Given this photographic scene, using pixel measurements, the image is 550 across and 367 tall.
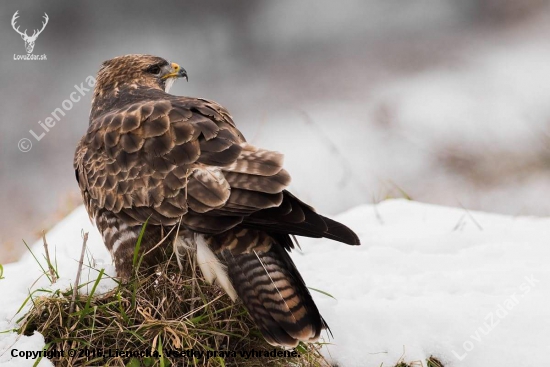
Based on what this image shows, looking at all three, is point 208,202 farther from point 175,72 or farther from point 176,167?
point 175,72

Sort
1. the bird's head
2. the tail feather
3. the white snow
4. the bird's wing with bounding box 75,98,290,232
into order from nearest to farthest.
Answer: the tail feather
the bird's wing with bounding box 75,98,290,232
the white snow
the bird's head

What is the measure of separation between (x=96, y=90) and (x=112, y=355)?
2305mm

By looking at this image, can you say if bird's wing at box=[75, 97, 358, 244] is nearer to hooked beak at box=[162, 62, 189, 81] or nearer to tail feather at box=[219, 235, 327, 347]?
tail feather at box=[219, 235, 327, 347]

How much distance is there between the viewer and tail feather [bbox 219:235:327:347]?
3.23 m

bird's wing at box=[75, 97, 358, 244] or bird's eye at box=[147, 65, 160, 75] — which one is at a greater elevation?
bird's eye at box=[147, 65, 160, 75]

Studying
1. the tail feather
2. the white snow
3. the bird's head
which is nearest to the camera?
the tail feather

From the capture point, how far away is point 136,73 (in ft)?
16.2

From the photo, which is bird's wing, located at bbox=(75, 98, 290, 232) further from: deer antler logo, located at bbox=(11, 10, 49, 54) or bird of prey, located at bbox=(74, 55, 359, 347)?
deer antler logo, located at bbox=(11, 10, 49, 54)

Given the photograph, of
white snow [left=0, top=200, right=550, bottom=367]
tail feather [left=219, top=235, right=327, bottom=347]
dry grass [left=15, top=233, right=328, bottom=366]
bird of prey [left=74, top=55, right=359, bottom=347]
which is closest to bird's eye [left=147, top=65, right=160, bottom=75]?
bird of prey [left=74, top=55, right=359, bottom=347]

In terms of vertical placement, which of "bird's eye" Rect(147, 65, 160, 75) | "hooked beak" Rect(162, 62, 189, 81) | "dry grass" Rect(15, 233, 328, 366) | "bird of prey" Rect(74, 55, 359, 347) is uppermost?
"bird's eye" Rect(147, 65, 160, 75)

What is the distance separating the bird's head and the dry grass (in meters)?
1.78

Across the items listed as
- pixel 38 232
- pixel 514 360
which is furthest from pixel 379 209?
pixel 38 232

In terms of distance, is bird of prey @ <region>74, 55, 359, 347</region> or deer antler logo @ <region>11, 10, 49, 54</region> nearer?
bird of prey @ <region>74, 55, 359, 347</region>

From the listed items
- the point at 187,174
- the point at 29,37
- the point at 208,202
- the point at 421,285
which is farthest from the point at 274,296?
the point at 29,37
